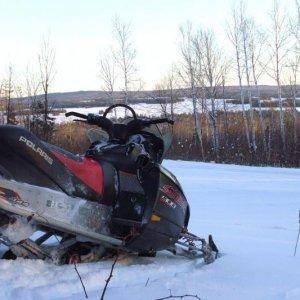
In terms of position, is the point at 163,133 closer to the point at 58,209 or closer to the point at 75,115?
the point at 75,115

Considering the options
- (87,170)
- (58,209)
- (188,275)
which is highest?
(87,170)

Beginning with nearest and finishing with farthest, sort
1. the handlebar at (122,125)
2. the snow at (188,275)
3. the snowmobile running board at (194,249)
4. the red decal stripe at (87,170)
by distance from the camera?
the snow at (188,275) < the red decal stripe at (87,170) < the handlebar at (122,125) < the snowmobile running board at (194,249)

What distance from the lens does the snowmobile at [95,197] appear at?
9.98 feet

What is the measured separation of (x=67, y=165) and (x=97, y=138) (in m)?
0.83

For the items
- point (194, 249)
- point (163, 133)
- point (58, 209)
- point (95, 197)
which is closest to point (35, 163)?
point (58, 209)

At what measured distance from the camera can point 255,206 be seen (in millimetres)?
7270

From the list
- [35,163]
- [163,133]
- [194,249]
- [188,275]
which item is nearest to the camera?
[35,163]

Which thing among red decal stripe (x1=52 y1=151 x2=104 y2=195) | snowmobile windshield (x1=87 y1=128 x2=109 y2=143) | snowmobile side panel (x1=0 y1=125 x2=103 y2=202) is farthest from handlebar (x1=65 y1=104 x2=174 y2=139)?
snowmobile side panel (x1=0 y1=125 x2=103 y2=202)

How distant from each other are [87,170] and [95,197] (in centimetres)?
18

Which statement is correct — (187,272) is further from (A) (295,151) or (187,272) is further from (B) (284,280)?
(A) (295,151)

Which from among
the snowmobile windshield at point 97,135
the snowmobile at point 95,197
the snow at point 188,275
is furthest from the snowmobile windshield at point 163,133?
the snow at point 188,275

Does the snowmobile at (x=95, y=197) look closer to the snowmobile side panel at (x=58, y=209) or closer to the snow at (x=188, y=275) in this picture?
the snowmobile side panel at (x=58, y=209)

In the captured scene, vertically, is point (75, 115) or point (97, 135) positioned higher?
point (75, 115)

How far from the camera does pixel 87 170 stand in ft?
11.1
